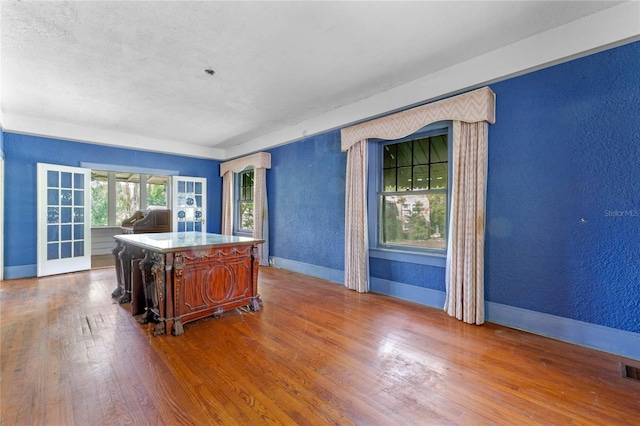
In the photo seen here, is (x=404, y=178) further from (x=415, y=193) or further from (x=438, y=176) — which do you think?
(x=438, y=176)

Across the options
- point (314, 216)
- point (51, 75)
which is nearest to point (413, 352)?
point (314, 216)

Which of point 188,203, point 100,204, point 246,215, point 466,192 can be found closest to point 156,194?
point 100,204

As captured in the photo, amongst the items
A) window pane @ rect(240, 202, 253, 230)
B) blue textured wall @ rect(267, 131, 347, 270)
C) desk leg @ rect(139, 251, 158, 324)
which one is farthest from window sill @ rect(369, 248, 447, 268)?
window pane @ rect(240, 202, 253, 230)

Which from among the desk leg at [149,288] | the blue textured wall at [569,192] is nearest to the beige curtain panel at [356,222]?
the blue textured wall at [569,192]

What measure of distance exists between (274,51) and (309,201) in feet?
9.09

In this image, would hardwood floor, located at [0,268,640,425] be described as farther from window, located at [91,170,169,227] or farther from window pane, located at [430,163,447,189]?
window, located at [91,170,169,227]

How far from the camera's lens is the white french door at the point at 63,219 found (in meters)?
5.03

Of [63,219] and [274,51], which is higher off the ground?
[274,51]

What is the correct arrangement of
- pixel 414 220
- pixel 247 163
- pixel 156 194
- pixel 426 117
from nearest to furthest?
pixel 426 117 < pixel 414 220 < pixel 247 163 < pixel 156 194

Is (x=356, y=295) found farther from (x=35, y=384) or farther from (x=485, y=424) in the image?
(x=35, y=384)

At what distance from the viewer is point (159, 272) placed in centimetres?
274

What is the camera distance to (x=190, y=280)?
292cm

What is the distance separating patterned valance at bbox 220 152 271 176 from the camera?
20.1ft

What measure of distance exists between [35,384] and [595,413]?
11.4ft
